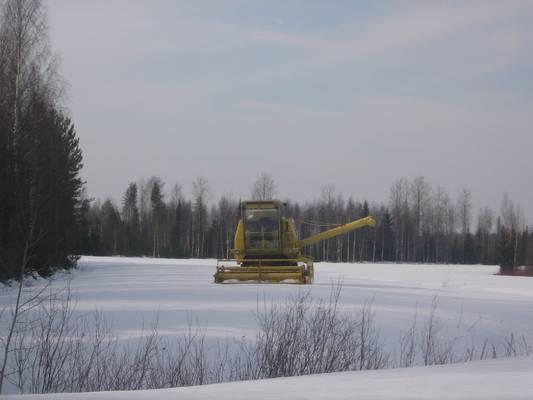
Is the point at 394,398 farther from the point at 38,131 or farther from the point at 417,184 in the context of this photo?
the point at 417,184

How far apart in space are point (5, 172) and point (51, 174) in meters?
1.64

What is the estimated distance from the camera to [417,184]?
286ft

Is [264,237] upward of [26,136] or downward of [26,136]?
downward

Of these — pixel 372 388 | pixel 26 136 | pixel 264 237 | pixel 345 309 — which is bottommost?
pixel 345 309

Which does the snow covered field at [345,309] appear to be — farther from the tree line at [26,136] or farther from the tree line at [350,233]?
the tree line at [350,233]

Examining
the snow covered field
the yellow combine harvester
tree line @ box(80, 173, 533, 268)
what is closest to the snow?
the snow covered field

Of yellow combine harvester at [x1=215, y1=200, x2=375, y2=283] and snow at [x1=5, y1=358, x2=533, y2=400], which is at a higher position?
yellow combine harvester at [x1=215, y1=200, x2=375, y2=283]

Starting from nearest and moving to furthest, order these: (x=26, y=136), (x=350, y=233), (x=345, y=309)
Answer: (x=345, y=309), (x=26, y=136), (x=350, y=233)

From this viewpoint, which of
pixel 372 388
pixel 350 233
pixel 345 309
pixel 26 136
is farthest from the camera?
pixel 350 233

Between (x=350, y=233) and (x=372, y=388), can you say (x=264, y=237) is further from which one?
(x=350, y=233)

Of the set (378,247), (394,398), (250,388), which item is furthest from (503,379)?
(378,247)

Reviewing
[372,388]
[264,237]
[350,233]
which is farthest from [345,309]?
[350,233]

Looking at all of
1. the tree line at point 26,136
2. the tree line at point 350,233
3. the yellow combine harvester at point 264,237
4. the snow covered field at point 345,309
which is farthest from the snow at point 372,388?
the tree line at point 350,233

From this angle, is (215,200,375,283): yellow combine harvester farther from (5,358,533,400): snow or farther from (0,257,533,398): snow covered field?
(5,358,533,400): snow
